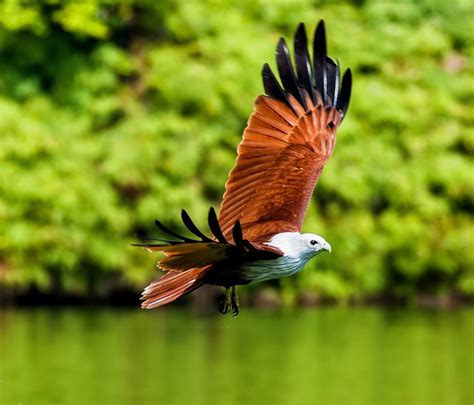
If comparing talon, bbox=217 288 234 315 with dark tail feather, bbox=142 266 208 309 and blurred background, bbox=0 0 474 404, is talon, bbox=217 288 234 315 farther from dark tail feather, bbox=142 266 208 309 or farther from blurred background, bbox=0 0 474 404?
blurred background, bbox=0 0 474 404

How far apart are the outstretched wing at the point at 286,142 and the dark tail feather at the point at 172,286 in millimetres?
778

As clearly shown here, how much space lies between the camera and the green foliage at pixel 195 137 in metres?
27.3

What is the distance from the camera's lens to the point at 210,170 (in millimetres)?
27781

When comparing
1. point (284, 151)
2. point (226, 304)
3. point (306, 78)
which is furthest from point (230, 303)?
point (306, 78)

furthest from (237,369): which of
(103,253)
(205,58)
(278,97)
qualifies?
(278,97)

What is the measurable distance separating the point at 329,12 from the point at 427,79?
7.16 ft

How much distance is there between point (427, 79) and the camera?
1199 inches

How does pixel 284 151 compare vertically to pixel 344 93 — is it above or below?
below

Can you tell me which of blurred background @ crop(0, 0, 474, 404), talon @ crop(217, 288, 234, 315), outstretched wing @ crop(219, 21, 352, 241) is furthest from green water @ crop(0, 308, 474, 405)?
talon @ crop(217, 288, 234, 315)

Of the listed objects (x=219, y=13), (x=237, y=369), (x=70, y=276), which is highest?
(x=219, y=13)

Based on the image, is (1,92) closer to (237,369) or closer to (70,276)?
(70,276)

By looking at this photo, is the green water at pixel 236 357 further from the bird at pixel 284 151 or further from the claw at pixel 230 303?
the claw at pixel 230 303

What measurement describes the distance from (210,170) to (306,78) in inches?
662

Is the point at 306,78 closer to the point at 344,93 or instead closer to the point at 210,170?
the point at 344,93
